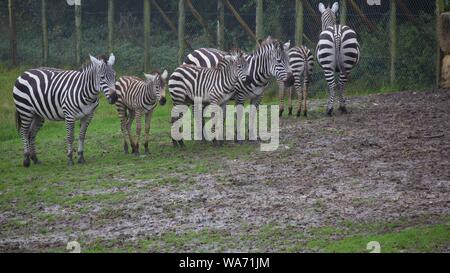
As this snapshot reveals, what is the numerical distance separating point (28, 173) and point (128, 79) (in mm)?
2213

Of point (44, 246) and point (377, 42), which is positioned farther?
point (377, 42)

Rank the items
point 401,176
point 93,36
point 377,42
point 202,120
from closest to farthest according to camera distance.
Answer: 1. point 401,176
2. point 202,120
3. point 377,42
4. point 93,36

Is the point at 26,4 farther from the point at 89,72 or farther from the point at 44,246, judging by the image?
the point at 44,246

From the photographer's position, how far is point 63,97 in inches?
561

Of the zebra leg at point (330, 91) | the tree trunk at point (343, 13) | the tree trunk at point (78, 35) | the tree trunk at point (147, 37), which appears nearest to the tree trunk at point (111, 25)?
the tree trunk at point (78, 35)

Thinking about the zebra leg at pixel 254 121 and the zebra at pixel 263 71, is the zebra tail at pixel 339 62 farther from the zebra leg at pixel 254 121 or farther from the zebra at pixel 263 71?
the zebra leg at pixel 254 121

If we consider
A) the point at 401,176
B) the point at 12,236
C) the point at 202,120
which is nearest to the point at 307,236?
the point at 401,176

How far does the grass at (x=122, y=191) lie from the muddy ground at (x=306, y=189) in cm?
14

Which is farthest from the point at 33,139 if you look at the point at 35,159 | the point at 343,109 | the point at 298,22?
the point at 298,22

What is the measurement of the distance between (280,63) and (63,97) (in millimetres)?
3704

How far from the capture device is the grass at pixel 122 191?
960 centimetres

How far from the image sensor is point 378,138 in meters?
14.2

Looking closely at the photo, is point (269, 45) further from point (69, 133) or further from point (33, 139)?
point (33, 139)

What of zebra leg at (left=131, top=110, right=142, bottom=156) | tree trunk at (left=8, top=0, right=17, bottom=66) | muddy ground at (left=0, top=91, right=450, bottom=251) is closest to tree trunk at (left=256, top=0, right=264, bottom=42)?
muddy ground at (left=0, top=91, right=450, bottom=251)
